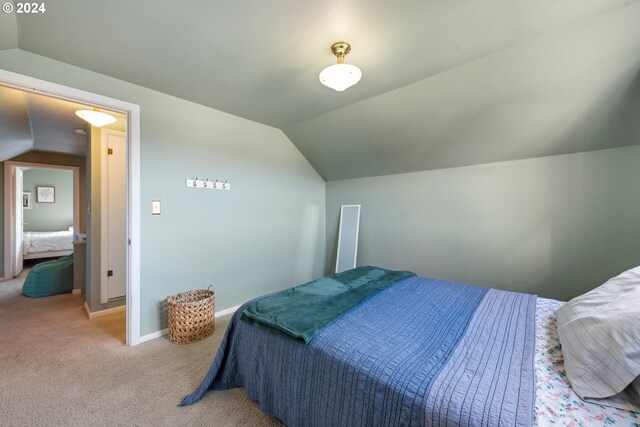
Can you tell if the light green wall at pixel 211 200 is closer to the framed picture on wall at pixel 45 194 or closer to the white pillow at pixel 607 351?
the white pillow at pixel 607 351

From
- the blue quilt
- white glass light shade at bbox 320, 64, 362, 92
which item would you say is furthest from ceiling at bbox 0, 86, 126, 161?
the blue quilt

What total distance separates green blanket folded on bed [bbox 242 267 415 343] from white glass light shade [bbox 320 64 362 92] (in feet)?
4.63

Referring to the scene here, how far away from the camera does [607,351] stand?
2.83ft

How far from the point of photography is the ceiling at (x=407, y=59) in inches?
56.4

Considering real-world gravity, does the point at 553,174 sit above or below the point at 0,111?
below

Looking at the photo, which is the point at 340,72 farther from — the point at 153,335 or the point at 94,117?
the point at 153,335

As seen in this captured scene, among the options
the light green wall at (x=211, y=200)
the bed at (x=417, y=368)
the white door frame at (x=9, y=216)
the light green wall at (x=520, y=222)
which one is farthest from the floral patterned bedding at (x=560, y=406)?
the white door frame at (x=9, y=216)

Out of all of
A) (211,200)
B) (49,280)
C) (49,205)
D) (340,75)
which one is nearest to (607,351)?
(340,75)

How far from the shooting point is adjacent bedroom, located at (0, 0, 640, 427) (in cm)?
109

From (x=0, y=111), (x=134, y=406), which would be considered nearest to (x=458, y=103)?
(x=134, y=406)

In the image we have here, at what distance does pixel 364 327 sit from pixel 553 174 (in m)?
2.33

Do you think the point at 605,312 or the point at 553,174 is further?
the point at 553,174

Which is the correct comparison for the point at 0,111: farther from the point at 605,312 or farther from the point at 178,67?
the point at 605,312

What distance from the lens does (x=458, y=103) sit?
7.38 ft
